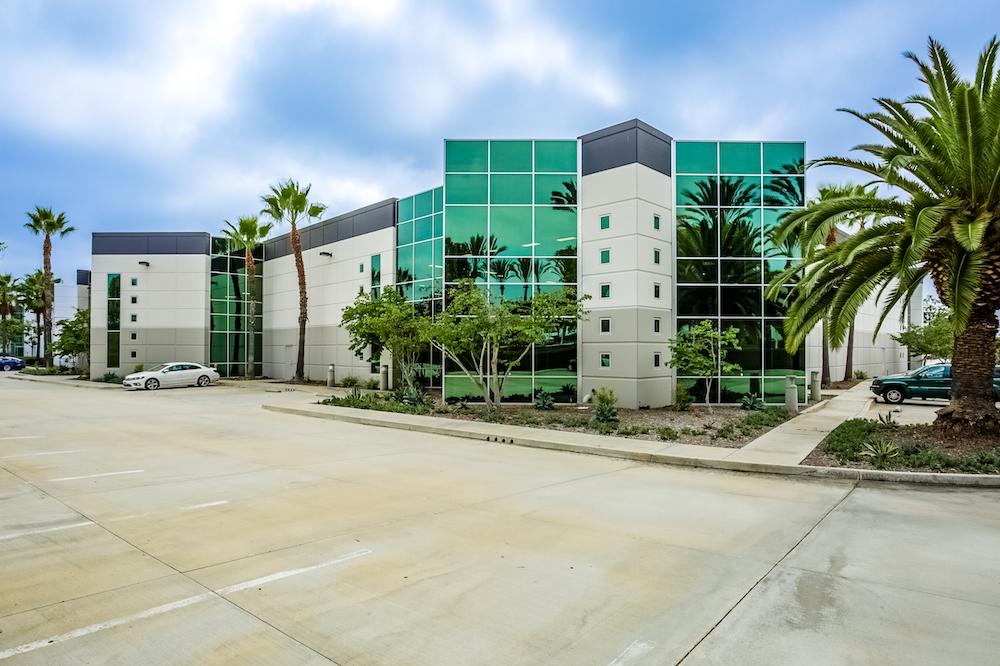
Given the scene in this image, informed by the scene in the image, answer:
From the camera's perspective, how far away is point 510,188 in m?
22.3

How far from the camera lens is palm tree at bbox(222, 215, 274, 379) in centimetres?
3816

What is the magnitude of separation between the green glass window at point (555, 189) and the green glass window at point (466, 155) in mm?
2140

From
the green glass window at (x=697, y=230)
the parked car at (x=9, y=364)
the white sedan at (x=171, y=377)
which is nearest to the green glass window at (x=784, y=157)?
the green glass window at (x=697, y=230)

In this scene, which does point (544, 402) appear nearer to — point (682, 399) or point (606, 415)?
point (606, 415)

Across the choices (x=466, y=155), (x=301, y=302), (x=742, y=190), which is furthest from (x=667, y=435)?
(x=301, y=302)

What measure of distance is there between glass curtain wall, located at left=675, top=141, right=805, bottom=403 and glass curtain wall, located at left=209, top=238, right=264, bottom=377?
2876 cm

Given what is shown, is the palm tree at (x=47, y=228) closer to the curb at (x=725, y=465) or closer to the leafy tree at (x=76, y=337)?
the leafy tree at (x=76, y=337)

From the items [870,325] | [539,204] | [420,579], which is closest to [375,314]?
[539,204]

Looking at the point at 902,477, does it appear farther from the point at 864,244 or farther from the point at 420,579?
the point at 420,579

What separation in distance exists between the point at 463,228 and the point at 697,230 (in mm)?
8589

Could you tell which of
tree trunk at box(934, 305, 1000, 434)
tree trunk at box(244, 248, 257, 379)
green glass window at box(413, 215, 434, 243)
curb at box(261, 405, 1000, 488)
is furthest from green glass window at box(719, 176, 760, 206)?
tree trunk at box(244, 248, 257, 379)

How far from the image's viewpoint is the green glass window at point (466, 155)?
2225 cm

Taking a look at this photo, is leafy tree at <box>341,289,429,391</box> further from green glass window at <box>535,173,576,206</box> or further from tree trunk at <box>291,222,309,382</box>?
tree trunk at <box>291,222,309,382</box>

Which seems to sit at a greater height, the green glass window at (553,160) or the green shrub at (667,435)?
the green glass window at (553,160)
